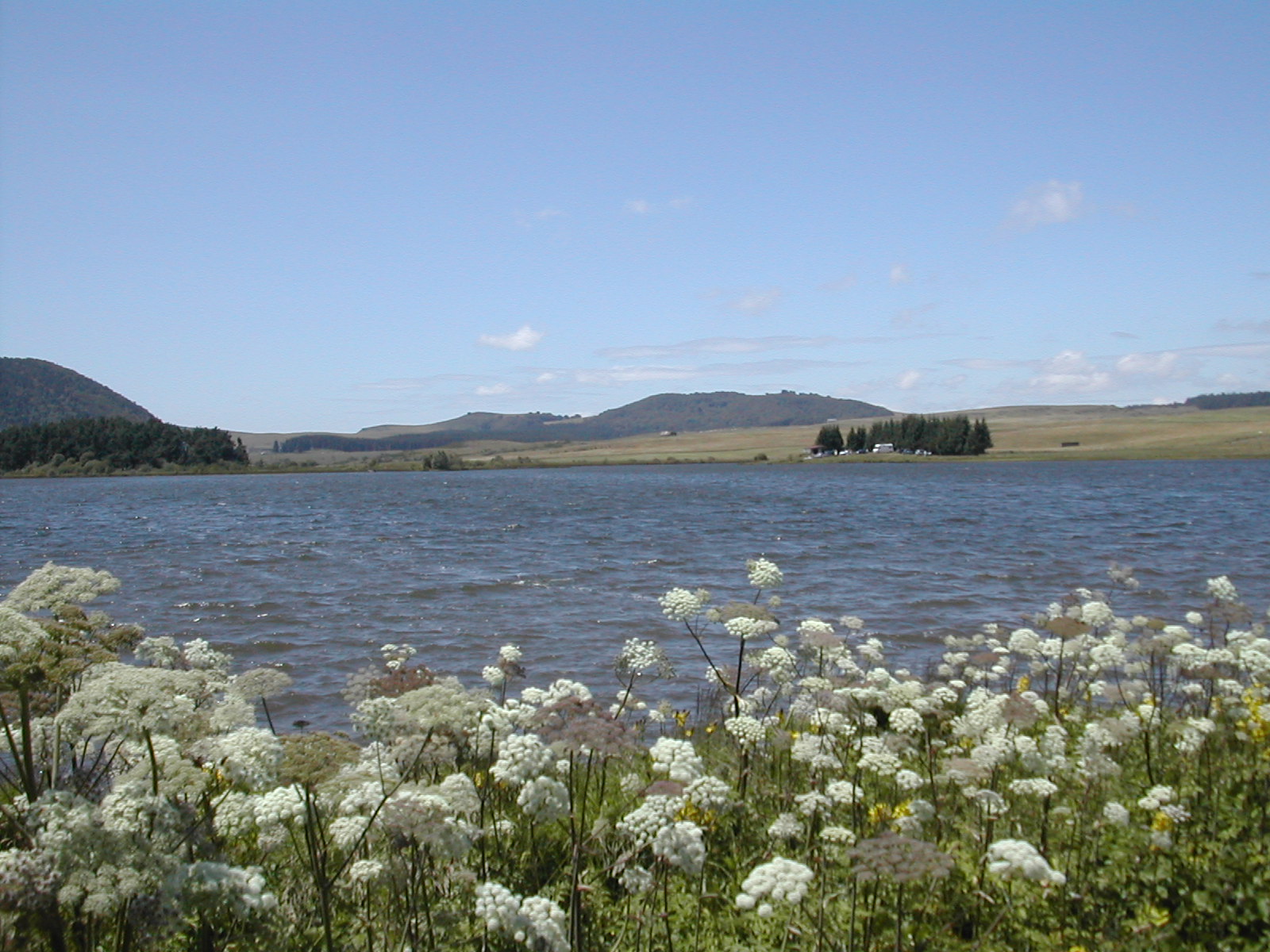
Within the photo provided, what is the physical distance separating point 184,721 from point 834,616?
15061 millimetres

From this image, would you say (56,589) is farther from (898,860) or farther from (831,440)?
(831,440)

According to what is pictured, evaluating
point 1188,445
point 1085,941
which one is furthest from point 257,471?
point 1085,941

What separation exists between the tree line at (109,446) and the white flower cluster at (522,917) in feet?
626

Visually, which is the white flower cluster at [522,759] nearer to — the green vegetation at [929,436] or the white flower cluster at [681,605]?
the white flower cluster at [681,605]

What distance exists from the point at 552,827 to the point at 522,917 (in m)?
2.66

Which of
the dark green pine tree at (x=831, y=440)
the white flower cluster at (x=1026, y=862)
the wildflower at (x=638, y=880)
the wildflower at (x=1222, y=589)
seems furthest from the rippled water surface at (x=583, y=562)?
the dark green pine tree at (x=831, y=440)

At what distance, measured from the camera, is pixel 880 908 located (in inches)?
183

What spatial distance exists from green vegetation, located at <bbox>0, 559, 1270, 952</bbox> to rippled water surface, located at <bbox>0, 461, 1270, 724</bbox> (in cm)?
715

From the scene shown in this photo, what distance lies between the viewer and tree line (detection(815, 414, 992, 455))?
166 meters

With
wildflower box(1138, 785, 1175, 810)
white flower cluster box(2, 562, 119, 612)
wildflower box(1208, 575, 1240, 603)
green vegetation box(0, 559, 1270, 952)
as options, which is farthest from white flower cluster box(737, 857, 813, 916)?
wildflower box(1208, 575, 1240, 603)

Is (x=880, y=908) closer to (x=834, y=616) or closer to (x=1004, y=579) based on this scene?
(x=834, y=616)

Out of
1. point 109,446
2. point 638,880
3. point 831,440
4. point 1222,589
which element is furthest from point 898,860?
point 109,446

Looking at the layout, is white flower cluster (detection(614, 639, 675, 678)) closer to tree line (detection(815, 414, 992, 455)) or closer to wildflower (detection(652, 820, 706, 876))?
wildflower (detection(652, 820, 706, 876))

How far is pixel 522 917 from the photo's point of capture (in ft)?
11.3
